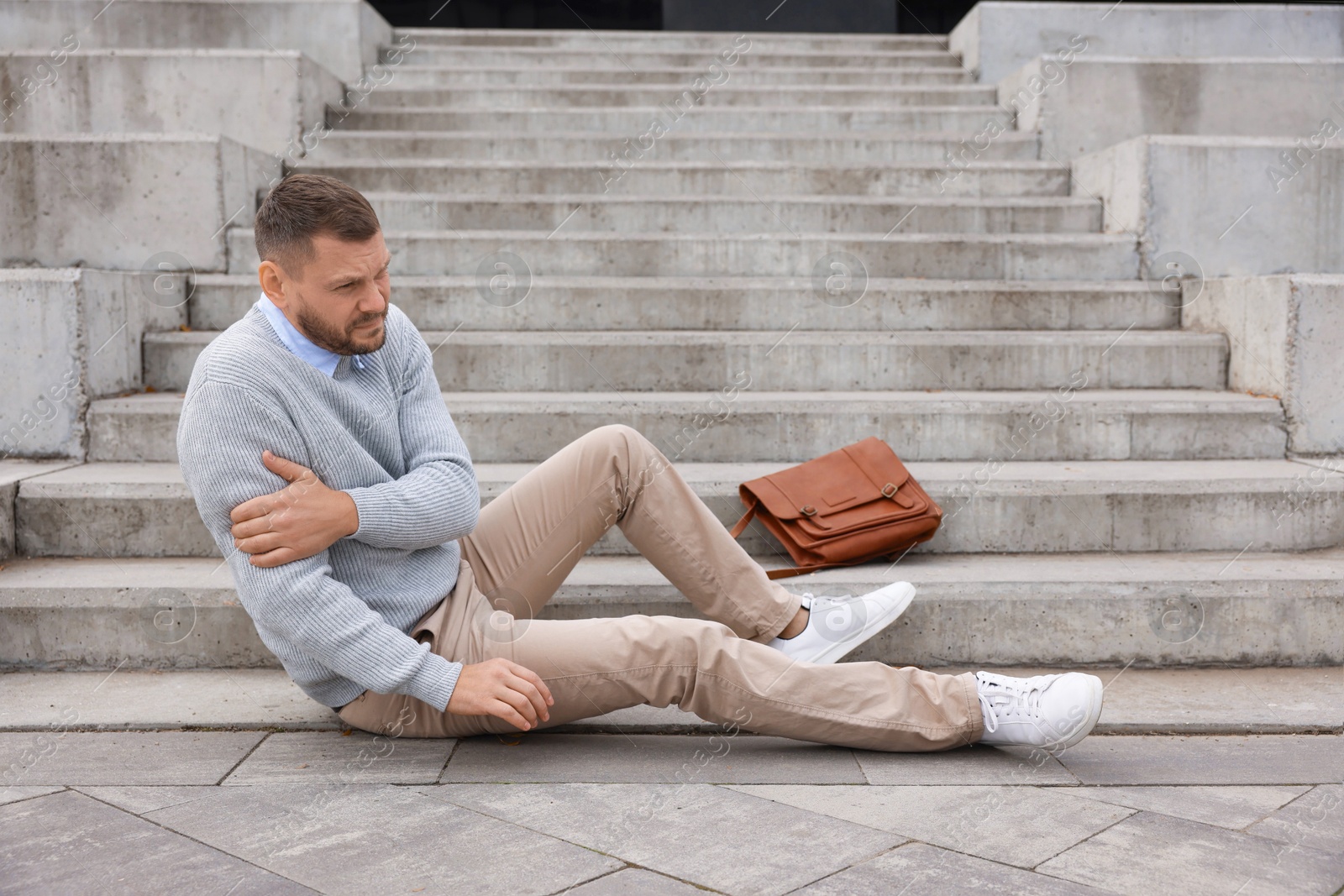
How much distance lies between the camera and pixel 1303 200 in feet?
16.1

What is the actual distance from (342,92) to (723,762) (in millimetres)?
5560

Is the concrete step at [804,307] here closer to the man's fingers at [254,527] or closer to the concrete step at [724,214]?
the concrete step at [724,214]

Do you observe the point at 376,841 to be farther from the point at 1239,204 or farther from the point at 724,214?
the point at 1239,204

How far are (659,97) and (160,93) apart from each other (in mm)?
2959

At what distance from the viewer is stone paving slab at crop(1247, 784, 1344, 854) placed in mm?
2033

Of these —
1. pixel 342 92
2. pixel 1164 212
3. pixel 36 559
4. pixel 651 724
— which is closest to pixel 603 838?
pixel 651 724

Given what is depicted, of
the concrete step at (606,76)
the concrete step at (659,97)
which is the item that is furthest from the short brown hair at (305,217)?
the concrete step at (606,76)

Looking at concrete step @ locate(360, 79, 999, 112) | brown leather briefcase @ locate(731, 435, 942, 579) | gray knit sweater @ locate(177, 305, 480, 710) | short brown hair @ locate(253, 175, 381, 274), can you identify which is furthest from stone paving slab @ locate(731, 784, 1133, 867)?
concrete step @ locate(360, 79, 999, 112)

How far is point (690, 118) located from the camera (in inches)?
255

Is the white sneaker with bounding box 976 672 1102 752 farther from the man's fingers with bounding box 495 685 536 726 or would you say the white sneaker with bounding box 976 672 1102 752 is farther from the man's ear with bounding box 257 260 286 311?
the man's ear with bounding box 257 260 286 311

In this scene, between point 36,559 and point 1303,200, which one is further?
point 1303,200

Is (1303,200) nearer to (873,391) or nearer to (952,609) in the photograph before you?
(873,391)

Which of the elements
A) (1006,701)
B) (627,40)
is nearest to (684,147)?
(627,40)

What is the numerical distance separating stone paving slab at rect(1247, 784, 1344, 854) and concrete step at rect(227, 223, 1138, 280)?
312 centimetres
